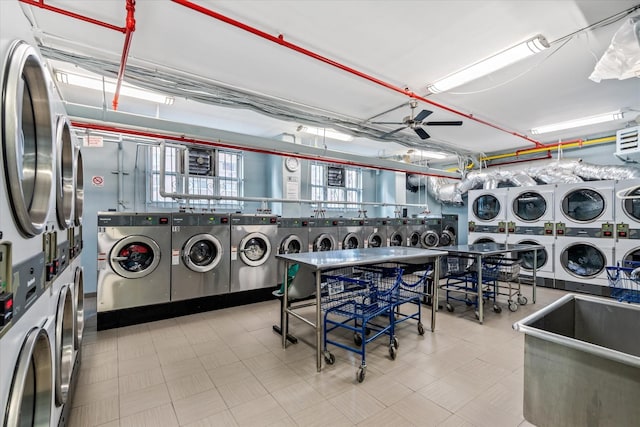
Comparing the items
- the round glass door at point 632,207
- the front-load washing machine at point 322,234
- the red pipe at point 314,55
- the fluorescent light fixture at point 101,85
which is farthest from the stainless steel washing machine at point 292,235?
the round glass door at point 632,207

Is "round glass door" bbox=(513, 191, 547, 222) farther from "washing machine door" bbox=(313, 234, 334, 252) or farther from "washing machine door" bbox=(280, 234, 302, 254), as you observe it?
"washing machine door" bbox=(280, 234, 302, 254)

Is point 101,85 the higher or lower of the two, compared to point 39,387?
higher

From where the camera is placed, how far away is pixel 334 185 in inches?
318

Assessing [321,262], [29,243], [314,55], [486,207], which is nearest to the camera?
[29,243]

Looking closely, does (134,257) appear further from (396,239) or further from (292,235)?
(396,239)

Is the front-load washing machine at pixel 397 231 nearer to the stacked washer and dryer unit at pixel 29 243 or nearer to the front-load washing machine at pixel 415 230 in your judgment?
the front-load washing machine at pixel 415 230

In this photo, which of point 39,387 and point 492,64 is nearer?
point 39,387

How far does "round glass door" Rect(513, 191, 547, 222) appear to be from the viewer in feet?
20.0

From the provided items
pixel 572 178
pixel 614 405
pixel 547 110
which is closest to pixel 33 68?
pixel 614 405

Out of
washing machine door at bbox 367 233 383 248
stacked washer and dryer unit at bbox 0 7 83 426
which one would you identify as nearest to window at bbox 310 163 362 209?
washing machine door at bbox 367 233 383 248

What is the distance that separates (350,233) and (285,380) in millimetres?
3912

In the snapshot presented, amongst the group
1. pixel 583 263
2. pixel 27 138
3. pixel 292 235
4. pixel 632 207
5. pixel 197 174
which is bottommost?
pixel 583 263

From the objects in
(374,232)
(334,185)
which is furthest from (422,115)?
(334,185)

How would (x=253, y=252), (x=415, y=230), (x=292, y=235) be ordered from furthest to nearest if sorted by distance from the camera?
(x=415, y=230), (x=292, y=235), (x=253, y=252)
